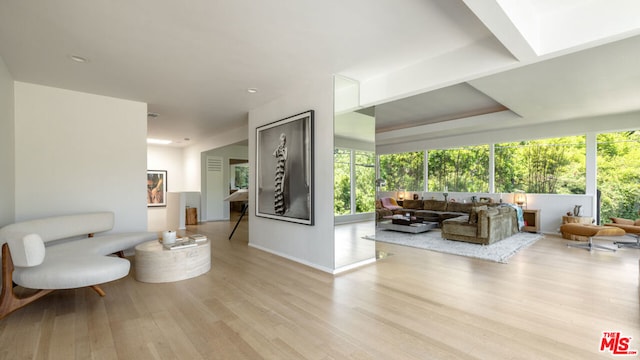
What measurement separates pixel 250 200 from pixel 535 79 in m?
5.15

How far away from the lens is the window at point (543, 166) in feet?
23.4

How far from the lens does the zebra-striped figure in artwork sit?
4.76 m

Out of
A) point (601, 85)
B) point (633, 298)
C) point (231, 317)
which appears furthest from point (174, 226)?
point (601, 85)

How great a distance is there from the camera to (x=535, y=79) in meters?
4.24

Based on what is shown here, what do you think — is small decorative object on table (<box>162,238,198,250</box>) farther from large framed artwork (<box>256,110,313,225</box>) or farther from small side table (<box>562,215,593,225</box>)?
small side table (<box>562,215,593,225</box>)

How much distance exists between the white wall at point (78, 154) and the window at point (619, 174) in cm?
996

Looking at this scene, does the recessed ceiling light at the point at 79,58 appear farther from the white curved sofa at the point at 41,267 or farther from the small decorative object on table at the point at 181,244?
the small decorative object on table at the point at 181,244

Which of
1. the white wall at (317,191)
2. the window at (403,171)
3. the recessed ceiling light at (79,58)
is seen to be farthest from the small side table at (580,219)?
the recessed ceiling light at (79,58)

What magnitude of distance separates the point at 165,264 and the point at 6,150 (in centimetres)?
249

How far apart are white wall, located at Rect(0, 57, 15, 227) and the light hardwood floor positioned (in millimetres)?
1379

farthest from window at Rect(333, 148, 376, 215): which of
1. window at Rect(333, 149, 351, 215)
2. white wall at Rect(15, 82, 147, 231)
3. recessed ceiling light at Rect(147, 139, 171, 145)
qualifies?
recessed ceiling light at Rect(147, 139, 171, 145)

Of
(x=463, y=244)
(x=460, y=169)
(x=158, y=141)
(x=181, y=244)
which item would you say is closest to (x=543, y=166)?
(x=460, y=169)

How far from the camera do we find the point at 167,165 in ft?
33.6

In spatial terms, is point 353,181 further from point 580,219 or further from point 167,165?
point 167,165
